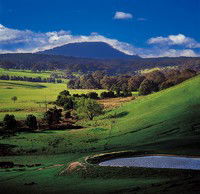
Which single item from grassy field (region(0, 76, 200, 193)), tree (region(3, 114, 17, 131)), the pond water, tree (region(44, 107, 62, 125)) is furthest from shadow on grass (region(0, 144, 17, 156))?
tree (region(44, 107, 62, 125))

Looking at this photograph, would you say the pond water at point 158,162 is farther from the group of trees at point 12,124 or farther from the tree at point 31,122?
the tree at point 31,122

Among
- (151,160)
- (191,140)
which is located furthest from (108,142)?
(151,160)

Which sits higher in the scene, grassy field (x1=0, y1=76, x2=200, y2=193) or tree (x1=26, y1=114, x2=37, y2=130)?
tree (x1=26, y1=114, x2=37, y2=130)

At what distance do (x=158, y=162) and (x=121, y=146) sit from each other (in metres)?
20.9

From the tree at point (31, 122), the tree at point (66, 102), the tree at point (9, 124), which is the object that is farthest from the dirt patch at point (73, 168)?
the tree at point (66, 102)

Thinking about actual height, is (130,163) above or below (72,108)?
below

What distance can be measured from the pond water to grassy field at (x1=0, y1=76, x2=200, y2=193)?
3.28m

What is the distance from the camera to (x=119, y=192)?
32562mm

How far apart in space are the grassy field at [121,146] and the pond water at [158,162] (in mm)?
3277

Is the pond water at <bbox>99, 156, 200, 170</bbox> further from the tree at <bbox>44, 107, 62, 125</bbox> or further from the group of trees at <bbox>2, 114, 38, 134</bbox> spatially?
the tree at <bbox>44, 107, 62, 125</bbox>

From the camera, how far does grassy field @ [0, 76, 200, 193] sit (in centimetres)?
3653

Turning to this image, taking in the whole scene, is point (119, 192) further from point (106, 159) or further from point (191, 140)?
point (191, 140)

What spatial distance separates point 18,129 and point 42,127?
835cm

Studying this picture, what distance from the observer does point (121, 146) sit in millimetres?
67312
